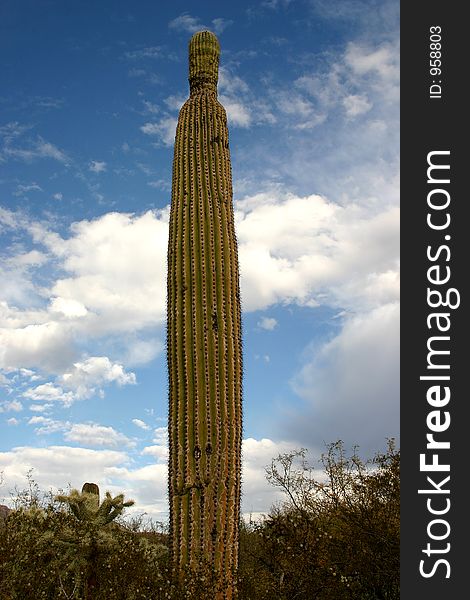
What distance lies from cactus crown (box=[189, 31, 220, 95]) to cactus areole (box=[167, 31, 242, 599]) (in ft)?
4.43

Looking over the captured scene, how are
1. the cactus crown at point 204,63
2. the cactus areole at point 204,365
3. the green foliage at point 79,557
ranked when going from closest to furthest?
the green foliage at point 79,557, the cactus areole at point 204,365, the cactus crown at point 204,63

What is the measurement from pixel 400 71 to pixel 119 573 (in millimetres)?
5830

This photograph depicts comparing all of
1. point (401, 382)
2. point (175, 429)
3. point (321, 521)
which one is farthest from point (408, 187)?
point (321, 521)

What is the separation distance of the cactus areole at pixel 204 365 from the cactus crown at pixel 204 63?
1350 millimetres

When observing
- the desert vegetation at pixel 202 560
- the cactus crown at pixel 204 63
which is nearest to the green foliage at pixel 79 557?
the desert vegetation at pixel 202 560

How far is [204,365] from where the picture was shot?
7.67 meters

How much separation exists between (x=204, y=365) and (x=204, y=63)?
17.4ft

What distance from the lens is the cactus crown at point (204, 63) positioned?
1009cm

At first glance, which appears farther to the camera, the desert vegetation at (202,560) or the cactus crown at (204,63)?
the cactus crown at (204,63)

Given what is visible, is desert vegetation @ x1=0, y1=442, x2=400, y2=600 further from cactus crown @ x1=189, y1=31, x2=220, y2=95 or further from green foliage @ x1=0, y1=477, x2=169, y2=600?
cactus crown @ x1=189, y1=31, x2=220, y2=95

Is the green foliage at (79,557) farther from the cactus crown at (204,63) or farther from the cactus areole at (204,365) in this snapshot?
the cactus crown at (204,63)

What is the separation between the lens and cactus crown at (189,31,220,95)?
10.1m

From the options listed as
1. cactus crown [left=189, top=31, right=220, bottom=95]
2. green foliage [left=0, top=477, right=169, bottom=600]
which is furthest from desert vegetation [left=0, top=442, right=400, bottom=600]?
cactus crown [left=189, top=31, right=220, bottom=95]

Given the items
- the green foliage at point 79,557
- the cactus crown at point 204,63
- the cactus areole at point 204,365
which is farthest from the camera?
the cactus crown at point 204,63
